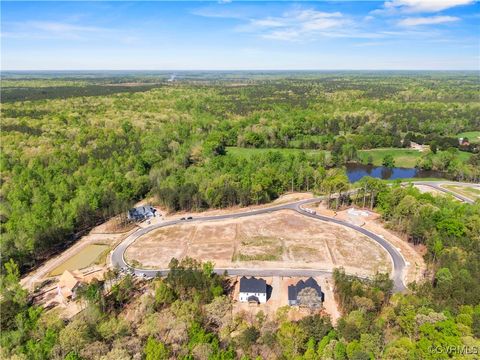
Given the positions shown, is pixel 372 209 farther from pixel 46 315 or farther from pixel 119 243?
pixel 46 315

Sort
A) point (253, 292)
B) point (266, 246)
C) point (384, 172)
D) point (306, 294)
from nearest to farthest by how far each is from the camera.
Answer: point (306, 294) → point (253, 292) → point (266, 246) → point (384, 172)

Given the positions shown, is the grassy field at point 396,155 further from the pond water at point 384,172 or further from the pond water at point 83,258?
the pond water at point 83,258

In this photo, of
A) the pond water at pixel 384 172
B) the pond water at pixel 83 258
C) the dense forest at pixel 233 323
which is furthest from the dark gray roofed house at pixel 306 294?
the pond water at pixel 384 172

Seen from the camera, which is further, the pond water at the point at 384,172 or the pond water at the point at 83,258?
the pond water at the point at 384,172

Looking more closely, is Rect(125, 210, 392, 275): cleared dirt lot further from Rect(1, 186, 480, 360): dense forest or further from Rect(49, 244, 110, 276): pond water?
Rect(1, 186, 480, 360): dense forest

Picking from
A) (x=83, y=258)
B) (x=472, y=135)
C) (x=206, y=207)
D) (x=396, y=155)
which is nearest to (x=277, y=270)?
(x=206, y=207)

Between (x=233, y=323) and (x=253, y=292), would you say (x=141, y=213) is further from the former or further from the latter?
(x=233, y=323)
